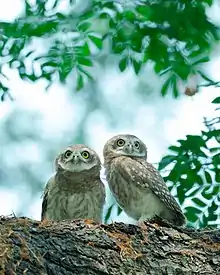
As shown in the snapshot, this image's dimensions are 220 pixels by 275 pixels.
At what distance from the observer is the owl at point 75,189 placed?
212 inches

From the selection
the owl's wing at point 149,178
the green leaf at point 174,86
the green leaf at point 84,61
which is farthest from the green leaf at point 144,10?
the owl's wing at point 149,178

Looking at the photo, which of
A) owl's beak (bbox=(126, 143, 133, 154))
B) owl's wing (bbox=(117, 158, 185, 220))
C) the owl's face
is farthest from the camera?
owl's beak (bbox=(126, 143, 133, 154))

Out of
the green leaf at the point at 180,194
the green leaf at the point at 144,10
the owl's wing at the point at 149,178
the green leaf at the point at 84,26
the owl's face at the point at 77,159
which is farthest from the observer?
the owl's face at the point at 77,159

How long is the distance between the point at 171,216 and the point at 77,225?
137cm

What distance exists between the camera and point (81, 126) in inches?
452

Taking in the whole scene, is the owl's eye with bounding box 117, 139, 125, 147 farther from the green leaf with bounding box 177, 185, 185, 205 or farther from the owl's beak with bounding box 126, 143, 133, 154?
the green leaf with bounding box 177, 185, 185, 205

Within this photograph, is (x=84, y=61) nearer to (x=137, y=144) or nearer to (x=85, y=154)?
(x=85, y=154)

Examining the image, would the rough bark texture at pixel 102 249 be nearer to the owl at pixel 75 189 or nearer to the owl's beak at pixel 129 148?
the owl at pixel 75 189

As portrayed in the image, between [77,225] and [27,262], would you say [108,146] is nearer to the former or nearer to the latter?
[77,225]

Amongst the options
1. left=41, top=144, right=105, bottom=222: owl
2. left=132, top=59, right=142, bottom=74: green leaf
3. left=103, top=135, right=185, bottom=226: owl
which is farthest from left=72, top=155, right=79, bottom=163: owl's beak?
left=132, top=59, right=142, bottom=74: green leaf

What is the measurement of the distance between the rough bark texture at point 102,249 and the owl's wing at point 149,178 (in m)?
0.95

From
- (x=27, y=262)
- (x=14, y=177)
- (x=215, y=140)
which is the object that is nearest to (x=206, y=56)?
(x=215, y=140)

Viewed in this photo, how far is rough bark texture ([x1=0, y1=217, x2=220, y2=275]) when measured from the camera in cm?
380

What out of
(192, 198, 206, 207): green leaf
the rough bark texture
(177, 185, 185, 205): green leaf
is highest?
(177, 185, 185, 205): green leaf
